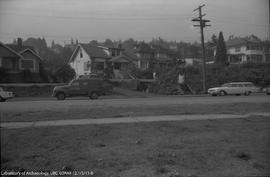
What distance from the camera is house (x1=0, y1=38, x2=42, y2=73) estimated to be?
134 ft

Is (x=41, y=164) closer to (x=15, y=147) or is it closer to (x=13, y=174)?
(x=13, y=174)

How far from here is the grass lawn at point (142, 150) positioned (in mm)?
5828

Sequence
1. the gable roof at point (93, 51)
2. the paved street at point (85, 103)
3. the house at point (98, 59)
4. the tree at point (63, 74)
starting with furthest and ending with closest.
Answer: the gable roof at point (93, 51) < the house at point (98, 59) < the tree at point (63, 74) < the paved street at point (85, 103)

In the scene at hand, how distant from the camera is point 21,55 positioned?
42969 millimetres

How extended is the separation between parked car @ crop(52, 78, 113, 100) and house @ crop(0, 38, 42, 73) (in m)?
16.4

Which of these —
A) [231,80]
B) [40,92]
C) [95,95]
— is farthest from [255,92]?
[40,92]

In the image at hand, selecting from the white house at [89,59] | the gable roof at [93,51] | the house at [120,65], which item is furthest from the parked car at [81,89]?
the gable roof at [93,51]

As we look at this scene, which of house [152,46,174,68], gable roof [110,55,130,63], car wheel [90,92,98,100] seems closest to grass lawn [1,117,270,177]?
car wheel [90,92,98,100]

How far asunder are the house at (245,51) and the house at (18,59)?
40395 millimetres

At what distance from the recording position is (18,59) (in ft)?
140

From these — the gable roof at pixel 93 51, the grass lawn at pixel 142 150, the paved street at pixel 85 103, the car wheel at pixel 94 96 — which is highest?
the gable roof at pixel 93 51

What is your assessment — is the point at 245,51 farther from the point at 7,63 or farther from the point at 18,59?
the point at 7,63

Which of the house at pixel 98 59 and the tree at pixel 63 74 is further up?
the house at pixel 98 59

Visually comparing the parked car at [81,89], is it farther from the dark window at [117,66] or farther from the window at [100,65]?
the dark window at [117,66]
